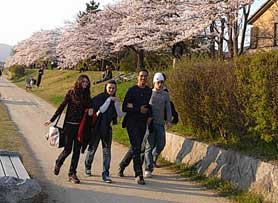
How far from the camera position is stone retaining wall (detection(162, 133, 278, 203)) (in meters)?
7.42

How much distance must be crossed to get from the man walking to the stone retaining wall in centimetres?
138

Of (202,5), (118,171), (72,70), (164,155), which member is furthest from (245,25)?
(72,70)

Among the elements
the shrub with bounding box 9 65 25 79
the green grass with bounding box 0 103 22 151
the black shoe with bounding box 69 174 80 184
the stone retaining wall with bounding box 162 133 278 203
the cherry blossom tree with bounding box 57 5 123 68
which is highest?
the cherry blossom tree with bounding box 57 5 123 68

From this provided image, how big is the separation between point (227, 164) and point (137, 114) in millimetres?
1721

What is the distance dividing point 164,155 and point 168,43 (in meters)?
17.2

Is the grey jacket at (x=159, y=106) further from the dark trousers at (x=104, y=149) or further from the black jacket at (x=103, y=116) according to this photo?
the dark trousers at (x=104, y=149)

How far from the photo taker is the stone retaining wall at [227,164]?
742 cm

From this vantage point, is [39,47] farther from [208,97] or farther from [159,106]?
[159,106]

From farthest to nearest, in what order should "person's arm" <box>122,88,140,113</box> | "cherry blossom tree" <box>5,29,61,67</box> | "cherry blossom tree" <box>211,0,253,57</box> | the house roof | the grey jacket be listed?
"cherry blossom tree" <box>5,29,61,67</box> < the house roof < "cherry blossom tree" <box>211,0,253,57</box> < the grey jacket < "person's arm" <box>122,88,140,113</box>

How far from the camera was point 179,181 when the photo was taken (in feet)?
29.7

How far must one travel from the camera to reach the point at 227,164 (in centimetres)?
871

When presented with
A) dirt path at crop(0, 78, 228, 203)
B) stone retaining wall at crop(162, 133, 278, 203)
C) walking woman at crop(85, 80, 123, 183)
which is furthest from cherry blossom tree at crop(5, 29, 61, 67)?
walking woman at crop(85, 80, 123, 183)

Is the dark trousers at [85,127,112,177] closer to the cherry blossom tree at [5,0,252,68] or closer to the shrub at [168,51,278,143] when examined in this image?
the shrub at [168,51,278,143]

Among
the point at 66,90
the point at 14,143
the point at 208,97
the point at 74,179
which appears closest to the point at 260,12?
the point at 66,90
